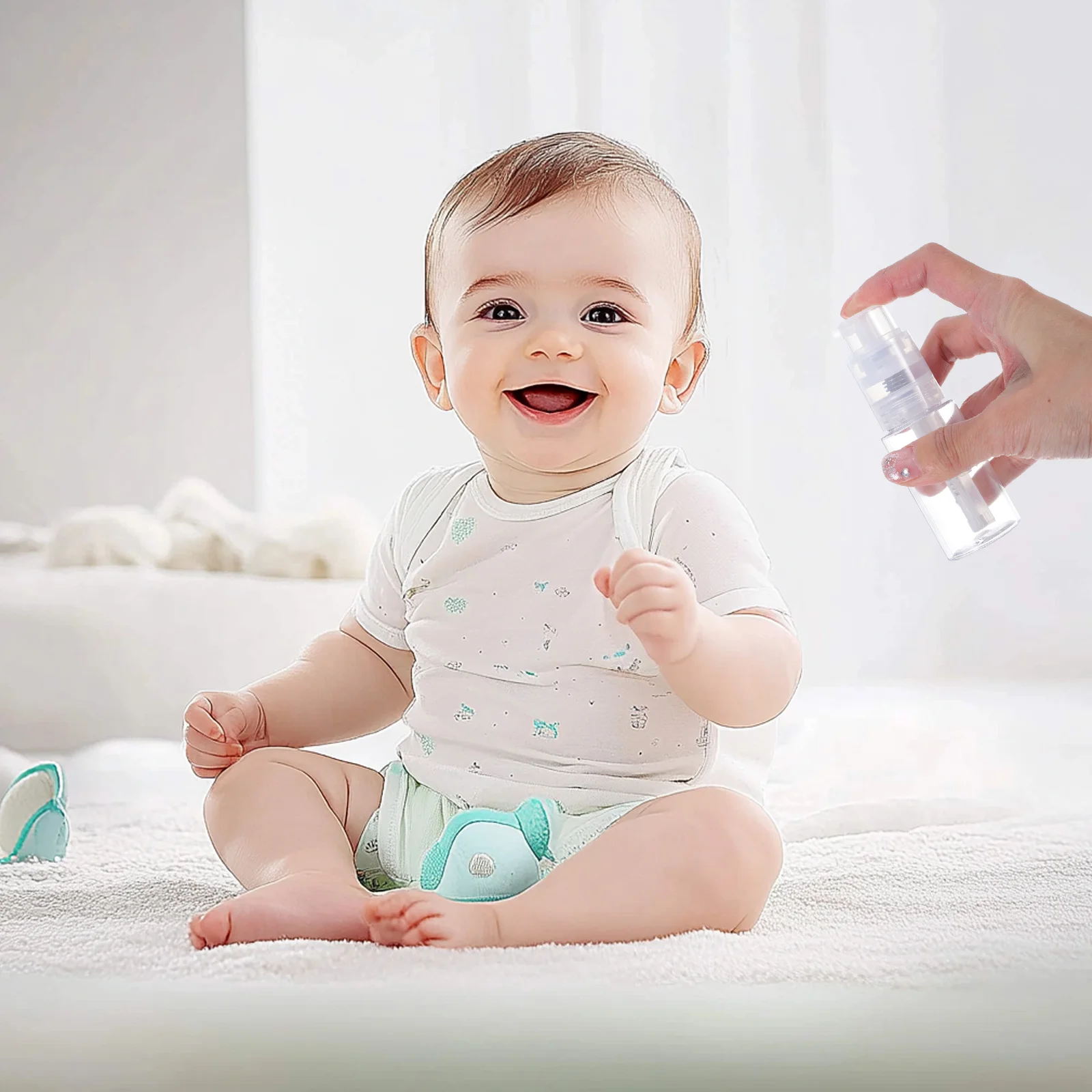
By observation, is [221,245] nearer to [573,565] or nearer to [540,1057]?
[573,565]

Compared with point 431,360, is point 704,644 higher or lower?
lower

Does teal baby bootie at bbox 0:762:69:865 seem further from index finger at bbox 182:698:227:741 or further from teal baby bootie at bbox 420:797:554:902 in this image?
teal baby bootie at bbox 420:797:554:902

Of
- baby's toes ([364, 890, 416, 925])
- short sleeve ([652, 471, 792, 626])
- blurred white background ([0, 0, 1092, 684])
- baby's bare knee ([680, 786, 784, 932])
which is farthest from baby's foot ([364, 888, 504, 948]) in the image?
blurred white background ([0, 0, 1092, 684])

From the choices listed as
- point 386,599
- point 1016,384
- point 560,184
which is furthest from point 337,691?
point 1016,384

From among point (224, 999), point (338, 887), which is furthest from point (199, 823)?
point (224, 999)

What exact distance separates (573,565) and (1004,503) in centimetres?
36

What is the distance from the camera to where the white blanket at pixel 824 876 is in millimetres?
686

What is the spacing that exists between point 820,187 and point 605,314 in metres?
1.28

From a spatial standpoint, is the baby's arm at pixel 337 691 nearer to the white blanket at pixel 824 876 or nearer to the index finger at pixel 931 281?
the white blanket at pixel 824 876

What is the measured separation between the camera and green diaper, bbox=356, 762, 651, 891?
0.93 metres

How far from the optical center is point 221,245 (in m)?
2.82

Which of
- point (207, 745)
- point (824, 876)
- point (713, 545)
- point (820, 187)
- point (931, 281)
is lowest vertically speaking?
point (824, 876)

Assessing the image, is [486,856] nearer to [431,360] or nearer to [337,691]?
[337,691]

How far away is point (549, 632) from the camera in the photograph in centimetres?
97
